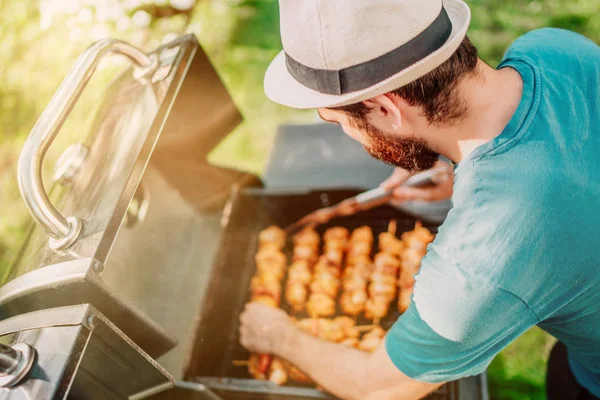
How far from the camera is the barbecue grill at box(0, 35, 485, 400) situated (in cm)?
162

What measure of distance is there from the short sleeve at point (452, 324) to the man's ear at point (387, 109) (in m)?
0.52

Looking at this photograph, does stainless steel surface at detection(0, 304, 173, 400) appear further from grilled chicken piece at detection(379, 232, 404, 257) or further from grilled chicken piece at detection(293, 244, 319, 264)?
grilled chicken piece at detection(379, 232, 404, 257)

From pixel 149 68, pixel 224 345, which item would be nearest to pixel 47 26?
pixel 149 68

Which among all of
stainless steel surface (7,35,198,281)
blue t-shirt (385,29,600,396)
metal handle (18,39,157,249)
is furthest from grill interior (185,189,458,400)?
metal handle (18,39,157,249)

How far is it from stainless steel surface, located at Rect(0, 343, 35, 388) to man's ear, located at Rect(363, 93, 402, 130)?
1.48 metres

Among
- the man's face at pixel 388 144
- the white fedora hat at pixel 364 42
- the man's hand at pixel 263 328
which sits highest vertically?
the white fedora hat at pixel 364 42

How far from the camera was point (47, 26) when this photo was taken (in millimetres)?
5477

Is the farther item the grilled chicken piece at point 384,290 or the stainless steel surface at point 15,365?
the grilled chicken piece at point 384,290

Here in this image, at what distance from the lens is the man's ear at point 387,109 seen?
1.65m

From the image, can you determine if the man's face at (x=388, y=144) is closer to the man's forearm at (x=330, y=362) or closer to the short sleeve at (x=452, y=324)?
the short sleeve at (x=452, y=324)

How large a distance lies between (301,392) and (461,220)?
134 centimetres

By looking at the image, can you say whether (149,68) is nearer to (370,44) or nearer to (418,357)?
(370,44)

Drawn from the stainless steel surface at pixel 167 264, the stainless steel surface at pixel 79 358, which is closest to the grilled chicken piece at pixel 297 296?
the stainless steel surface at pixel 167 264

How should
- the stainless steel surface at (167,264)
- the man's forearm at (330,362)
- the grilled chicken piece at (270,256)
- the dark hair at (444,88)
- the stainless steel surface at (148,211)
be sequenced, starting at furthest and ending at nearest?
the grilled chicken piece at (270,256)
the stainless steel surface at (167,264)
the man's forearm at (330,362)
the stainless steel surface at (148,211)
the dark hair at (444,88)
